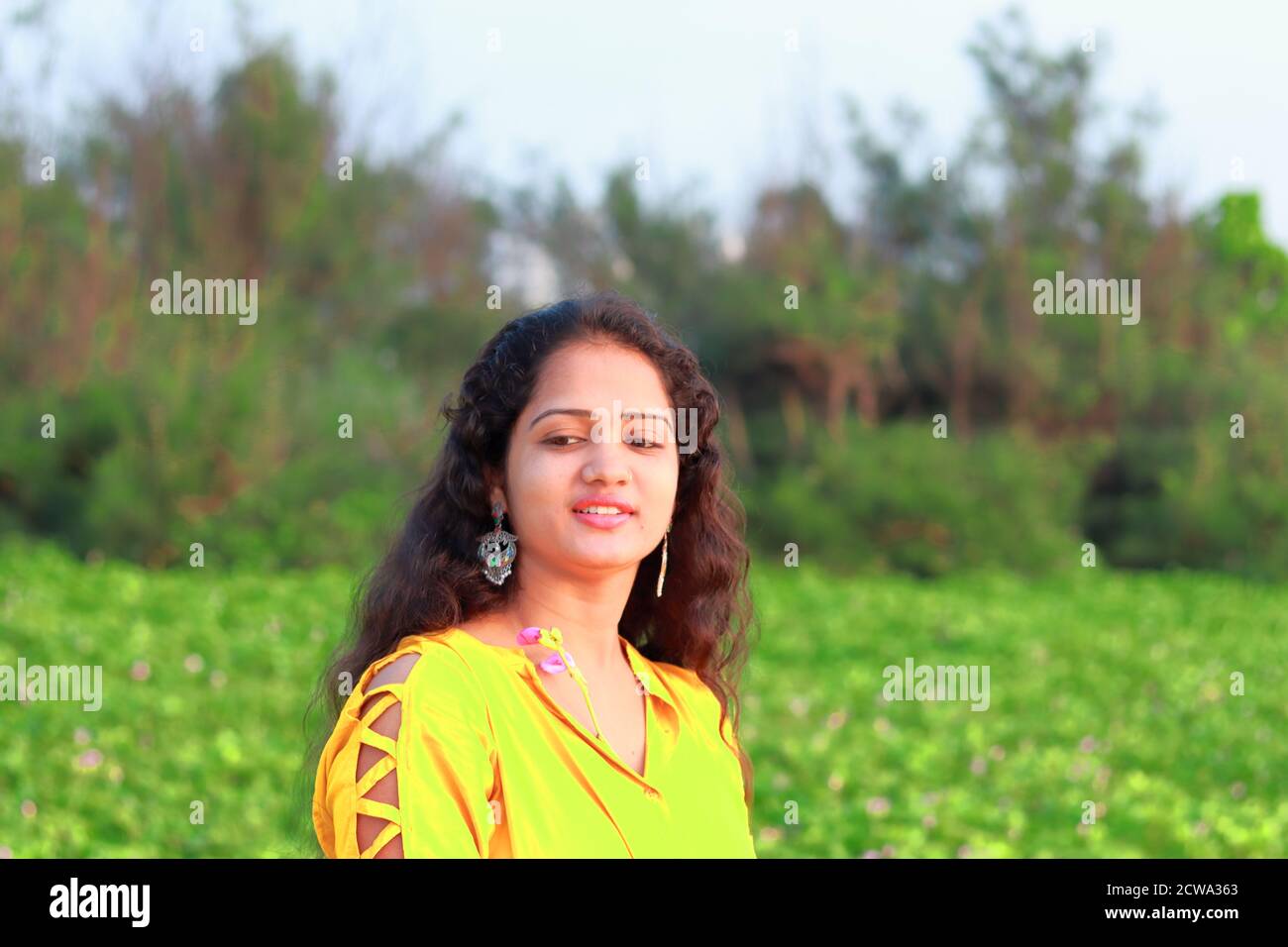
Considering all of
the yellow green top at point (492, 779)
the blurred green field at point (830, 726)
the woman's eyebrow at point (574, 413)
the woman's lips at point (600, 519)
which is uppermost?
the woman's eyebrow at point (574, 413)

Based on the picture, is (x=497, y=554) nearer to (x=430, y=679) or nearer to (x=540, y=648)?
(x=540, y=648)

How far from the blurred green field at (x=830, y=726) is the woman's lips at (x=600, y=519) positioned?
73 centimetres

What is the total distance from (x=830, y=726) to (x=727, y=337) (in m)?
9.46

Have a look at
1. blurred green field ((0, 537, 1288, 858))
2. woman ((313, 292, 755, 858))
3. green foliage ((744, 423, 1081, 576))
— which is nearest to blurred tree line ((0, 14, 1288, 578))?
green foliage ((744, 423, 1081, 576))

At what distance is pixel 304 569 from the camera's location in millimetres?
10016

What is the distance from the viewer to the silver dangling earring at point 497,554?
1.67 meters

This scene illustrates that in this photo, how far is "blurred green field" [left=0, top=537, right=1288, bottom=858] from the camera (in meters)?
4.61

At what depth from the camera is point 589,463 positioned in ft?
5.18

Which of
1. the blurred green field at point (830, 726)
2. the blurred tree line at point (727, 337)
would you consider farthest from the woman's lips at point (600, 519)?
the blurred tree line at point (727, 337)

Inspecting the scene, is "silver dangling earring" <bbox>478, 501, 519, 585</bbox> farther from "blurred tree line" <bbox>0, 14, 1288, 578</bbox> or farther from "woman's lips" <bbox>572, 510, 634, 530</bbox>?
"blurred tree line" <bbox>0, 14, 1288, 578</bbox>

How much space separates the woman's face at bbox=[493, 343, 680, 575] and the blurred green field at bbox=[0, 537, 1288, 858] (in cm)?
69

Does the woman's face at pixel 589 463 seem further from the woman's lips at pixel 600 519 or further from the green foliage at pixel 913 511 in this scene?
the green foliage at pixel 913 511

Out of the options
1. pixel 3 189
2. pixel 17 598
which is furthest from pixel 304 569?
pixel 3 189
